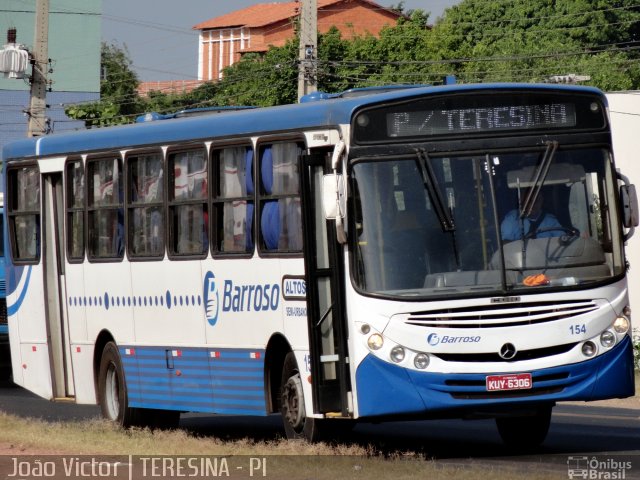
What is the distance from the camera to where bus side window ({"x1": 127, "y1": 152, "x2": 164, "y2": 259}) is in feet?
55.6

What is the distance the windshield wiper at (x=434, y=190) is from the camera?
1316 cm

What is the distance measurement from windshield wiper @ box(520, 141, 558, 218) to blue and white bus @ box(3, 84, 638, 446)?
15mm

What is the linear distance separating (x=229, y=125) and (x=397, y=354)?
365cm

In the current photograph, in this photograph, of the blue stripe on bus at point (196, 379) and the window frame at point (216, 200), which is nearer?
the blue stripe on bus at point (196, 379)

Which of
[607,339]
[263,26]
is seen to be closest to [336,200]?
[607,339]

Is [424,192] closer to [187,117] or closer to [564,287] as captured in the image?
[564,287]

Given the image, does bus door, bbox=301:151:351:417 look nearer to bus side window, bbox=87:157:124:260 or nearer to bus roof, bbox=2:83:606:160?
bus roof, bbox=2:83:606:160

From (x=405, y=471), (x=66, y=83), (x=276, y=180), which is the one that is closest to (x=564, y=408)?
(x=276, y=180)

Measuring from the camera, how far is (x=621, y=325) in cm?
1340

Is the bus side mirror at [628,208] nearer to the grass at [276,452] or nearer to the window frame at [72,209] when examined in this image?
the grass at [276,452]

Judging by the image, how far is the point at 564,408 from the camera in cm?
2164

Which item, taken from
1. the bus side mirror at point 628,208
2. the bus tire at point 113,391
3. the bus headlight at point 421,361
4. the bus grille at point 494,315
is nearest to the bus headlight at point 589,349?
the bus grille at point 494,315

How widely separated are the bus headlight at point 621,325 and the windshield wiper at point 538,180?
3.82ft

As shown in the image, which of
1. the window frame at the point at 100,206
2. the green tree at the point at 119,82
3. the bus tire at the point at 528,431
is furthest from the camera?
the green tree at the point at 119,82
